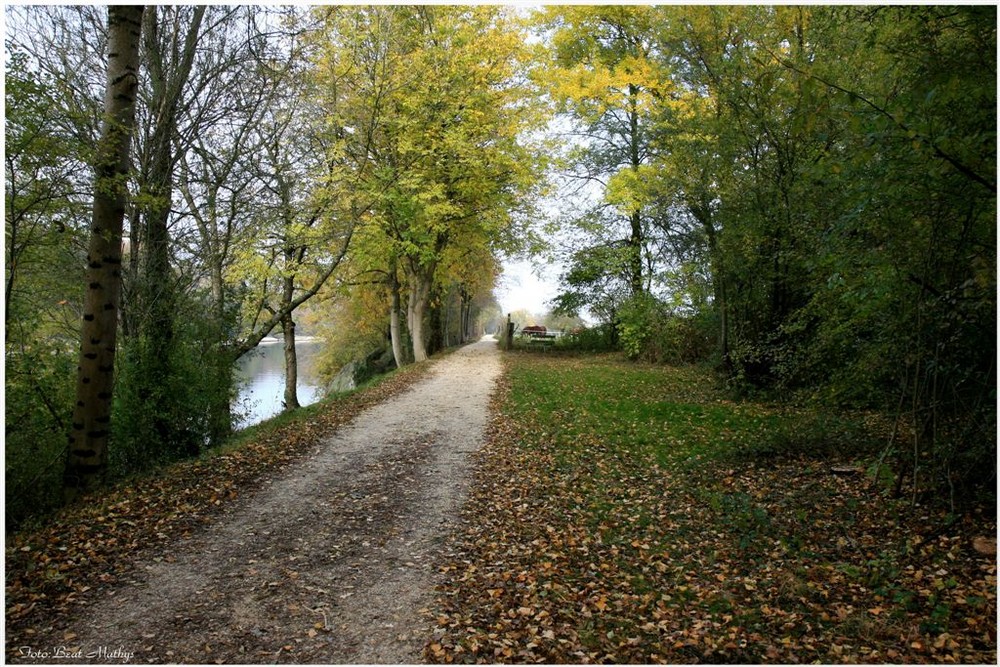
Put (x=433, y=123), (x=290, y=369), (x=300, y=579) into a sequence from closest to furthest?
(x=300, y=579) < (x=433, y=123) < (x=290, y=369)

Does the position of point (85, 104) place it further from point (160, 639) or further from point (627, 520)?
point (627, 520)

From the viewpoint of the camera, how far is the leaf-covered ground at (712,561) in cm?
376

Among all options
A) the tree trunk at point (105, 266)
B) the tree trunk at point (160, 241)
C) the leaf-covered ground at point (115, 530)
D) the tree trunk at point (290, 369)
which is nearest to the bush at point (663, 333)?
the tree trunk at point (290, 369)

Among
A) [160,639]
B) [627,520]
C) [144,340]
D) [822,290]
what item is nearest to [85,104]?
[144,340]

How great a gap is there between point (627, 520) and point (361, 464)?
3948mm

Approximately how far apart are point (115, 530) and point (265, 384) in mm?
28986

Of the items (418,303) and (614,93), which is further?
(418,303)

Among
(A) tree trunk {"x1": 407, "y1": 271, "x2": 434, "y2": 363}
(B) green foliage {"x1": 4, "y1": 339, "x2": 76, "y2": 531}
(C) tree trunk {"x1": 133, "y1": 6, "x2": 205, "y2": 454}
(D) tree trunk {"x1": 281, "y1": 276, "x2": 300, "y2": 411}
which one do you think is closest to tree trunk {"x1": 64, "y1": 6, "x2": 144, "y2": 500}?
(B) green foliage {"x1": 4, "y1": 339, "x2": 76, "y2": 531}

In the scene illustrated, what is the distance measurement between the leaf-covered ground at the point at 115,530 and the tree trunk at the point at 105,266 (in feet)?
1.81

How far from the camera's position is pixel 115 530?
17.6 ft

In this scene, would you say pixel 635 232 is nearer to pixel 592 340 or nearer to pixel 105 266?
pixel 592 340

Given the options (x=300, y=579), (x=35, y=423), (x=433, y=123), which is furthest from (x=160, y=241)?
(x=433, y=123)

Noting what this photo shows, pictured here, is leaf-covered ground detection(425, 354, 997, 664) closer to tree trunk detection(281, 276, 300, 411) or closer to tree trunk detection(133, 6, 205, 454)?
tree trunk detection(133, 6, 205, 454)

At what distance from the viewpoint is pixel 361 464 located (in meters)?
7.95
